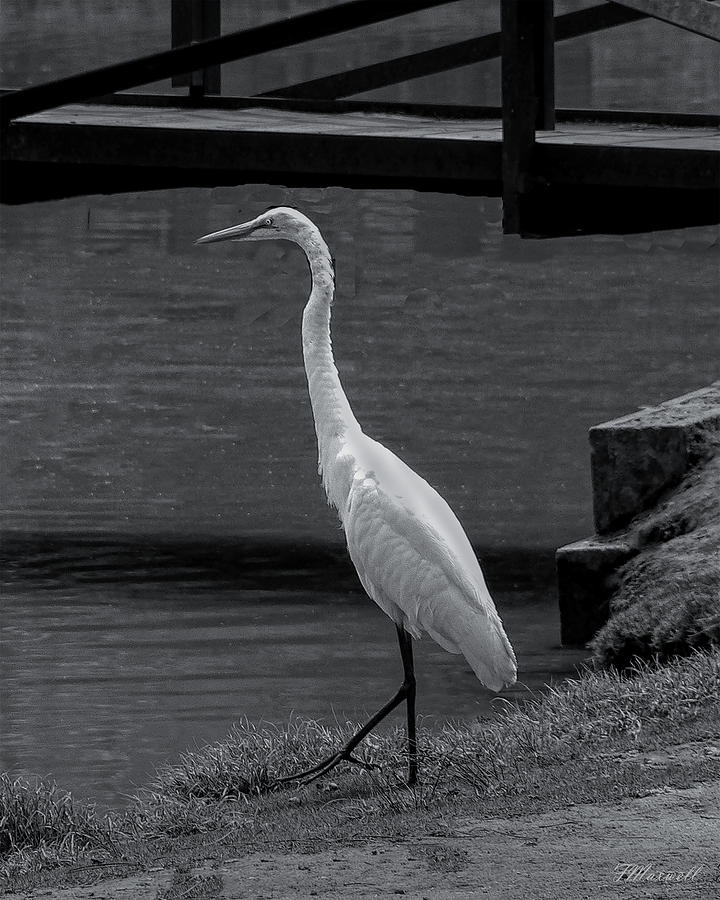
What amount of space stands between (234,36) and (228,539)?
2.89 metres

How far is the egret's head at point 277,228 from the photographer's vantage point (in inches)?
232

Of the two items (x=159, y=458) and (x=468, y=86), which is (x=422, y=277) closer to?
(x=159, y=458)

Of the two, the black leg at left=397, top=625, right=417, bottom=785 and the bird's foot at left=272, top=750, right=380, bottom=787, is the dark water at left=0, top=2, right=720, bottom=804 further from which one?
the black leg at left=397, top=625, right=417, bottom=785

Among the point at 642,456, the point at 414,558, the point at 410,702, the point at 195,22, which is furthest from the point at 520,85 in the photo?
the point at 195,22

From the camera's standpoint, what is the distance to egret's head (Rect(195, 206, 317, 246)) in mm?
5902

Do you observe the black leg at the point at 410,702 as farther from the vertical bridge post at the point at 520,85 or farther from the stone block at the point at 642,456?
the vertical bridge post at the point at 520,85

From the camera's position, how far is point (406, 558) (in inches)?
214

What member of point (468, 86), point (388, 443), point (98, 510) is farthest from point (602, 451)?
point (468, 86)

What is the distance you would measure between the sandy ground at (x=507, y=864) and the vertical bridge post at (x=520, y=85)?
10.7 feet

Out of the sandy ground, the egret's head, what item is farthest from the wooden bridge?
the sandy ground

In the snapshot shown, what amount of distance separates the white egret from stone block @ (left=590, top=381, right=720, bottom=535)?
5.40ft

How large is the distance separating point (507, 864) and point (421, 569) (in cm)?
137

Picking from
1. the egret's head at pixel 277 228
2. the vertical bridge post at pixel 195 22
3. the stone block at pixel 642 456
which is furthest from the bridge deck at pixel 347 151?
the egret's head at pixel 277 228

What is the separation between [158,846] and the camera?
4875 millimetres
